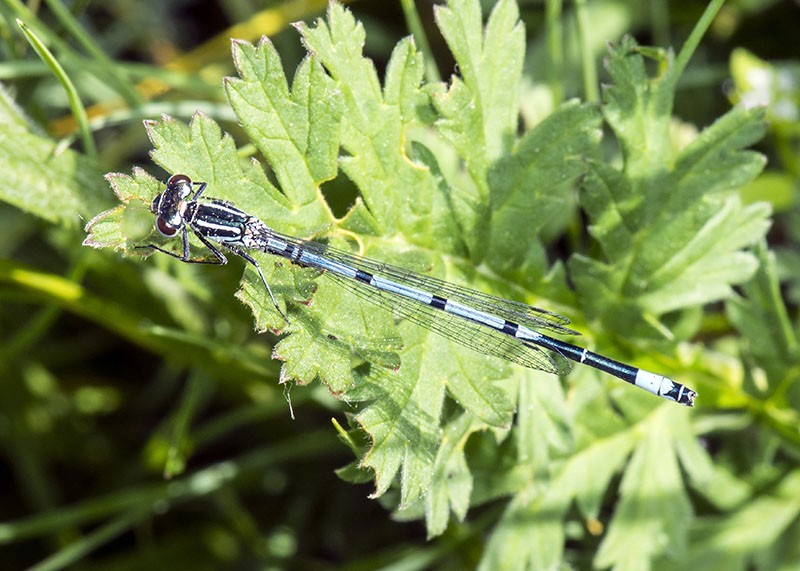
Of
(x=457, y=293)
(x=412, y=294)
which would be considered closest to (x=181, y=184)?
(x=412, y=294)

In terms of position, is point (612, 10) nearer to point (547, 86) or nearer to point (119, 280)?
point (547, 86)

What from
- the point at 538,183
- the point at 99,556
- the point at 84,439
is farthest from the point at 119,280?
the point at 538,183

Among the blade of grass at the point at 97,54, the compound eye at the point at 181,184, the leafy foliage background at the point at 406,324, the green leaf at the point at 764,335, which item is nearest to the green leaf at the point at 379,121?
the leafy foliage background at the point at 406,324

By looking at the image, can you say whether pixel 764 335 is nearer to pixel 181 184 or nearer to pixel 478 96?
pixel 478 96

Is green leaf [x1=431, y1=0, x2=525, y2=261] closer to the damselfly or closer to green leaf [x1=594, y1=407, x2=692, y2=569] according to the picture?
the damselfly

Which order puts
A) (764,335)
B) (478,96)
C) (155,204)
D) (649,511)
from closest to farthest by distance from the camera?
(155,204) → (478,96) → (649,511) → (764,335)
